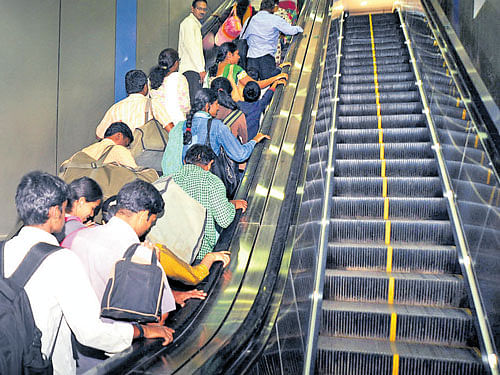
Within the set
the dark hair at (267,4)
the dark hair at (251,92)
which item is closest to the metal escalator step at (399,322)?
the dark hair at (251,92)

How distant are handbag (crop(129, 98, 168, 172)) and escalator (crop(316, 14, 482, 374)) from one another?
1688 millimetres

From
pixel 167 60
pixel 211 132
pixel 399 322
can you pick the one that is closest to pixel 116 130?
pixel 211 132

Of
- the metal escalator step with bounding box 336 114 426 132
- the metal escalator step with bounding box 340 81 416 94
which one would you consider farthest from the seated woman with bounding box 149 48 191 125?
the metal escalator step with bounding box 340 81 416 94

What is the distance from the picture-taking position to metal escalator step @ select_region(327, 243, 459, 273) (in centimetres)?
374

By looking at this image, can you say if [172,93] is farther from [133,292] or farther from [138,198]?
[133,292]

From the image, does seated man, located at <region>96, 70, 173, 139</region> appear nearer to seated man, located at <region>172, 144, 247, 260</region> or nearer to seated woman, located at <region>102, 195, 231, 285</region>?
seated man, located at <region>172, 144, 247, 260</region>

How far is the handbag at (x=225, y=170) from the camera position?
4.11 metres

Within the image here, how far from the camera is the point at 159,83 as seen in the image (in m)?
5.38

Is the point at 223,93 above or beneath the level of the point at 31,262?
above

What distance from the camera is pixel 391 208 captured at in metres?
4.39

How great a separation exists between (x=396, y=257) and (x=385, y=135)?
1.95 meters

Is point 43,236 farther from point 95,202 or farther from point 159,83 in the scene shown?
point 159,83

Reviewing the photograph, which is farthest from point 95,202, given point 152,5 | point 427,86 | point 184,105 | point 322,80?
point 152,5

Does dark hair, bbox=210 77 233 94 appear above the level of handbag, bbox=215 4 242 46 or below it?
below
